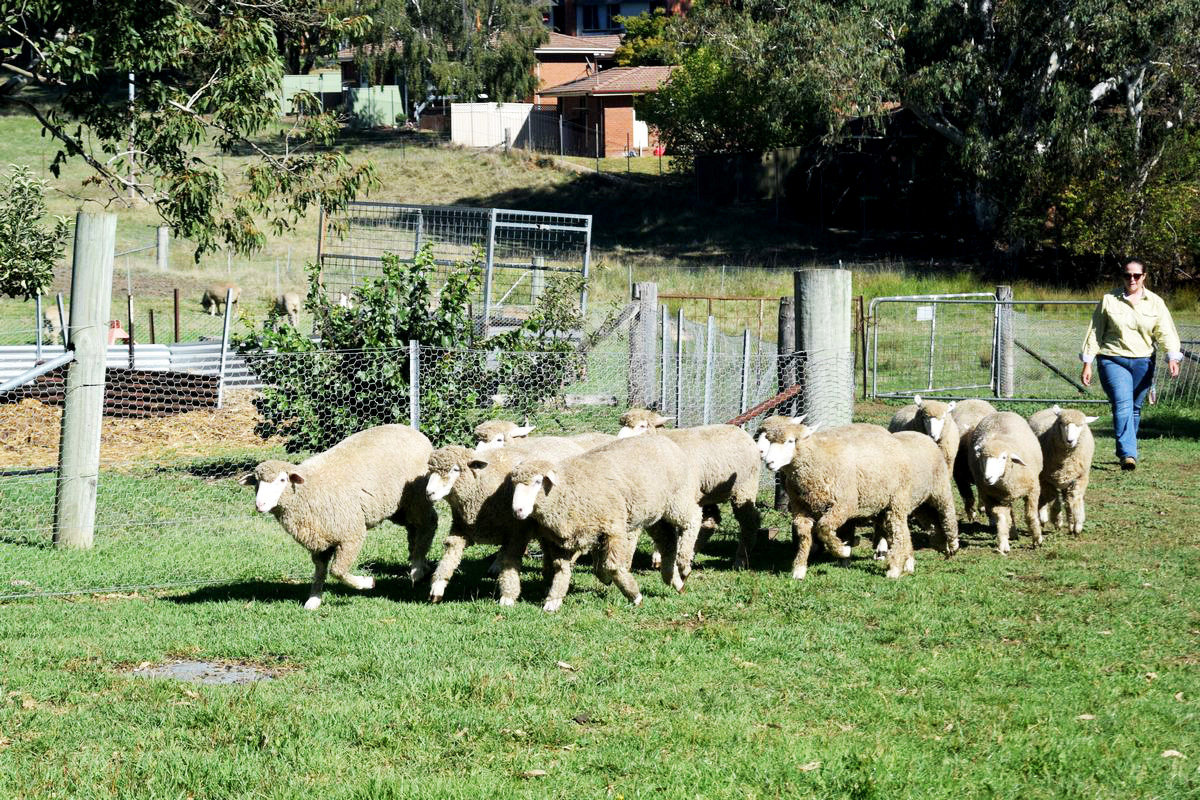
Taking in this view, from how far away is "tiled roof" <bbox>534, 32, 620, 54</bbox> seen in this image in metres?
74.3

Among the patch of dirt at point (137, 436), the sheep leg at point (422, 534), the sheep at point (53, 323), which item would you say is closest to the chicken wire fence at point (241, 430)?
the patch of dirt at point (137, 436)

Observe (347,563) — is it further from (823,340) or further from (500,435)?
(823,340)

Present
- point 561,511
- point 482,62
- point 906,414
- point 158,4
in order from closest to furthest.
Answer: point 561,511 < point 906,414 < point 158,4 < point 482,62

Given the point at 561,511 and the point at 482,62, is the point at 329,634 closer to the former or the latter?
the point at 561,511

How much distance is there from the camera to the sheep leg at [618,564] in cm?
862

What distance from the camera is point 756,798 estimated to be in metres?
5.26

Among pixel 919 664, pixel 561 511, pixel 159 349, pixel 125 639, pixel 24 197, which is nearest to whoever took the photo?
pixel 919 664

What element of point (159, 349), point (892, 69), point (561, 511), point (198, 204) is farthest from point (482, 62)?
point (561, 511)

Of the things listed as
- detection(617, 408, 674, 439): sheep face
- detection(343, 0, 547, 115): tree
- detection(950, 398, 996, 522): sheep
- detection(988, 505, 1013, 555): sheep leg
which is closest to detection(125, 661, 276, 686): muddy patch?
detection(617, 408, 674, 439): sheep face

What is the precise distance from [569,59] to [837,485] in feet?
229

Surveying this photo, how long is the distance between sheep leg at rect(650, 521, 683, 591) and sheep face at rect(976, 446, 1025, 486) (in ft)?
8.72

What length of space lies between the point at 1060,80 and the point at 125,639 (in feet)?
114

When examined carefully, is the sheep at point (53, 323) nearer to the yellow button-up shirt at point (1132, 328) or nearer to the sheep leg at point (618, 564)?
the sheep leg at point (618, 564)

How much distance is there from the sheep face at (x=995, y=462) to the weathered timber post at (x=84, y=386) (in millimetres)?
7322
